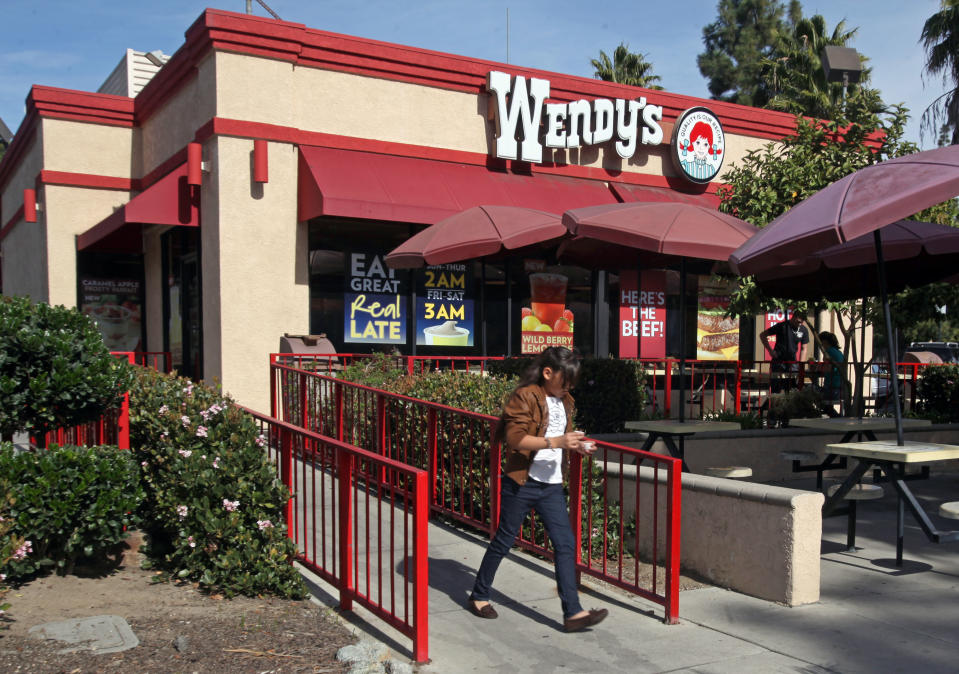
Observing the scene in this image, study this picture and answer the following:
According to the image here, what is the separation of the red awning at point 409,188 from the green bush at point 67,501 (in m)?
7.49

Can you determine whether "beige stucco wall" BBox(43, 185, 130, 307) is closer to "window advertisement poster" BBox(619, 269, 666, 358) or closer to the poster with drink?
the poster with drink

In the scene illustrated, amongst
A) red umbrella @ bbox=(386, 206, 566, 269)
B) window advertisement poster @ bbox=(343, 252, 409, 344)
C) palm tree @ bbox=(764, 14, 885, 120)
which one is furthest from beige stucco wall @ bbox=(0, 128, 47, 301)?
palm tree @ bbox=(764, 14, 885, 120)

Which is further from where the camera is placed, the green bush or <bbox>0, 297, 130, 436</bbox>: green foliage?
<bbox>0, 297, 130, 436</bbox>: green foliage

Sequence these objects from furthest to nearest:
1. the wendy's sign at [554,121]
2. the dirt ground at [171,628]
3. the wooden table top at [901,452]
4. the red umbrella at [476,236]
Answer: the wendy's sign at [554,121] < the red umbrella at [476,236] < the wooden table top at [901,452] < the dirt ground at [171,628]

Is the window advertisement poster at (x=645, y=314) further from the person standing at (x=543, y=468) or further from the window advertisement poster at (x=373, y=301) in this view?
the person standing at (x=543, y=468)

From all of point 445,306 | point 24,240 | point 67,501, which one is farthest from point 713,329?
point 24,240

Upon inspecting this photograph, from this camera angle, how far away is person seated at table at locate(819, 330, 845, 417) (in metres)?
11.6

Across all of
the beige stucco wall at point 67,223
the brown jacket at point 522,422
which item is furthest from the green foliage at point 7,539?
the beige stucco wall at point 67,223

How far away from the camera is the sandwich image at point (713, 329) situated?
56.6 ft

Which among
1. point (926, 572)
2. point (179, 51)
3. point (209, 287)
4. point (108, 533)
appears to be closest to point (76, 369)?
point (108, 533)

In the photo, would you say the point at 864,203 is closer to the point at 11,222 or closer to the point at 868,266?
the point at 868,266

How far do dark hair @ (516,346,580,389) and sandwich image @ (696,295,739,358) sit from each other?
1283 cm

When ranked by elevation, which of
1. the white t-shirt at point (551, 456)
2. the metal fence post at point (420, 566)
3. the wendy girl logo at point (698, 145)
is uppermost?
the wendy girl logo at point (698, 145)

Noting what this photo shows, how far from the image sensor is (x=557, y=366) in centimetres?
Result: 490
